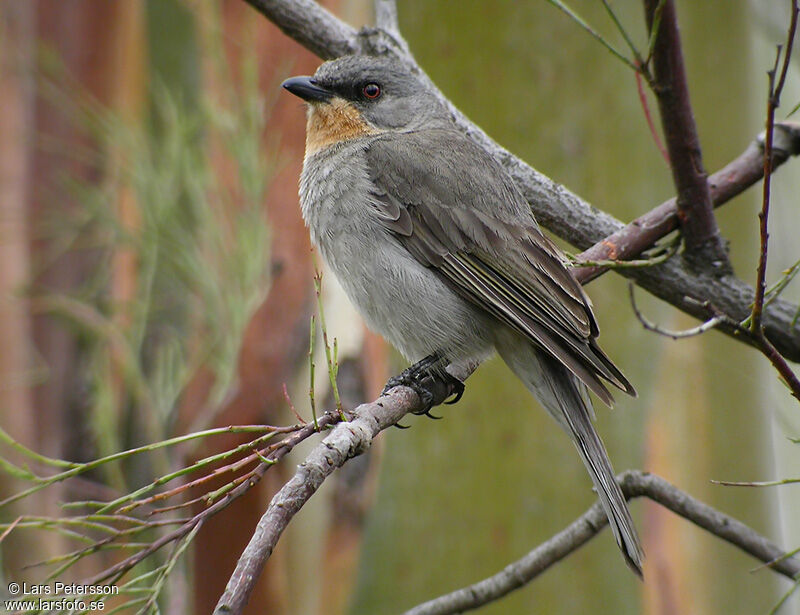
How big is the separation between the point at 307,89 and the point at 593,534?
6.42 feet

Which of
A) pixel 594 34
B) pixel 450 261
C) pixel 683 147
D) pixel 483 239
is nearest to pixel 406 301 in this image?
pixel 450 261

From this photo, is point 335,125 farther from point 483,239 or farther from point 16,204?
point 16,204

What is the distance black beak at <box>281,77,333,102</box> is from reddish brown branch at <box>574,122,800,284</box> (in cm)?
127

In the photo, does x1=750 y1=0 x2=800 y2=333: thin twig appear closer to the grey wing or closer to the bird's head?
the grey wing

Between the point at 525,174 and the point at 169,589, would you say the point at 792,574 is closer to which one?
the point at 525,174

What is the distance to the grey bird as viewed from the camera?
274 centimetres

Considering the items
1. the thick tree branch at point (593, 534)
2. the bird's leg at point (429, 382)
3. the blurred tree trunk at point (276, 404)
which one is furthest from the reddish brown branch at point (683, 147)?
the blurred tree trunk at point (276, 404)

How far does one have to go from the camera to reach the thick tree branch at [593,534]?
97.0 inches

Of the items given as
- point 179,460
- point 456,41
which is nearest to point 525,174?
point 456,41

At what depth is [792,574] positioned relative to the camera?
2.44 meters

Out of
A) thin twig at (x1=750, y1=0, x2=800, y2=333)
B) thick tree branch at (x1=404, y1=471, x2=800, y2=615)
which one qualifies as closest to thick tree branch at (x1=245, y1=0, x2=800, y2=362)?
thick tree branch at (x1=404, y1=471, x2=800, y2=615)

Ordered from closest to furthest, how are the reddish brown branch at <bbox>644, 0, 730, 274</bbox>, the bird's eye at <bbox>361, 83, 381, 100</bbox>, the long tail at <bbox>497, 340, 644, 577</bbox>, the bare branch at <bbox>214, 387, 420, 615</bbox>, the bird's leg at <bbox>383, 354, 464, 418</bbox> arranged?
1. the bare branch at <bbox>214, 387, 420, 615</bbox>
2. the reddish brown branch at <bbox>644, 0, 730, 274</bbox>
3. the long tail at <bbox>497, 340, 644, 577</bbox>
4. the bird's leg at <bbox>383, 354, 464, 418</bbox>
5. the bird's eye at <bbox>361, 83, 381, 100</bbox>

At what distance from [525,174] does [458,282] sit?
44cm

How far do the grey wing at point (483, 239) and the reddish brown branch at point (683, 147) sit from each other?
0.40 m
